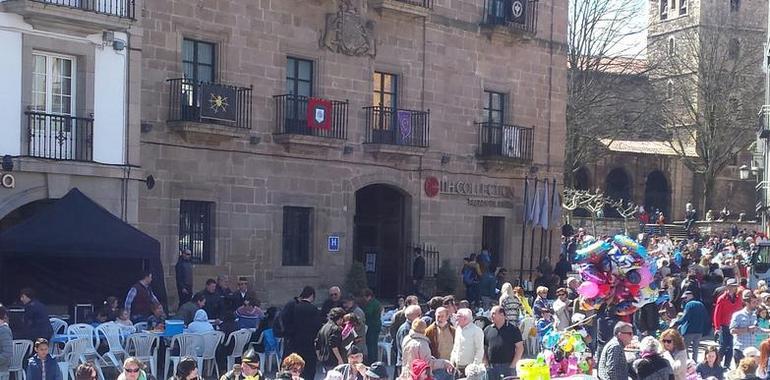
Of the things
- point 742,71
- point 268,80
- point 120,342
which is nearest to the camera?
point 120,342

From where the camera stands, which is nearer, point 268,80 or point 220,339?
point 220,339

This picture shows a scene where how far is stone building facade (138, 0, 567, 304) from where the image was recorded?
22.6m

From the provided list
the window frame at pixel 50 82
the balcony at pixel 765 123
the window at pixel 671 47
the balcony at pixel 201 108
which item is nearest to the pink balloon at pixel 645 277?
the balcony at pixel 201 108

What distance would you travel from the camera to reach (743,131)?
57.6 m

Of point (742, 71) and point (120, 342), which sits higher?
point (742, 71)

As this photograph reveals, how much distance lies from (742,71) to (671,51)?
378 cm

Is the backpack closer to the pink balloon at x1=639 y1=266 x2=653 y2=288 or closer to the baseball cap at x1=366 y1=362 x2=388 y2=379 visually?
the pink balloon at x1=639 y1=266 x2=653 y2=288

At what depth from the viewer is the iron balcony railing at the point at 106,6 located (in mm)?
A: 20172

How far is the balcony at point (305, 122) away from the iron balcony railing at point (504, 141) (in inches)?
196

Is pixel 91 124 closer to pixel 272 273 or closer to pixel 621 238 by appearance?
pixel 272 273

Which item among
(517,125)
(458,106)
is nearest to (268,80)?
(458,106)

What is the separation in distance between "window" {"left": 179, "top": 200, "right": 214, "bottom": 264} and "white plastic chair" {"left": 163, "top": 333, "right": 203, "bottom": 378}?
6.44 m

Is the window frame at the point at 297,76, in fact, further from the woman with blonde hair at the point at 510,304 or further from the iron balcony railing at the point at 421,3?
the woman with blonde hair at the point at 510,304

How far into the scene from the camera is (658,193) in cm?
6681
